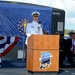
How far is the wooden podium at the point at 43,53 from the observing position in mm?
10812

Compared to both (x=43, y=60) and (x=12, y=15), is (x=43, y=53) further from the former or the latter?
(x=12, y=15)

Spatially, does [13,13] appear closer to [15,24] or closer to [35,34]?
[15,24]

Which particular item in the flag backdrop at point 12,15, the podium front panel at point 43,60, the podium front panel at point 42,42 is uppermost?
the flag backdrop at point 12,15

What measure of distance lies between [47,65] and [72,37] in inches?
118

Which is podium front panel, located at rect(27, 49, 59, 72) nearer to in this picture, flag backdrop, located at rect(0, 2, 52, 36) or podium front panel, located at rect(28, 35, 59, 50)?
podium front panel, located at rect(28, 35, 59, 50)

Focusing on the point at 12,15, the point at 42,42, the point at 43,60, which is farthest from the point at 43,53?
the point at 12,15

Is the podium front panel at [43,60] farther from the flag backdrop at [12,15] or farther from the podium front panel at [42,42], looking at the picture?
the flag backdrop at [12,15]

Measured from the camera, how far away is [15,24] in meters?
19.1

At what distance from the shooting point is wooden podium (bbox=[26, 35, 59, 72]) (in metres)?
10.8

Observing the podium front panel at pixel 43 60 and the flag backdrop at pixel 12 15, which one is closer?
the podium front panel at pixel 43 60

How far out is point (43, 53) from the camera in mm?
11008

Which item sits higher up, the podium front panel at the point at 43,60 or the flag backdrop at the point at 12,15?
the flag backdrop at the point at 12,15

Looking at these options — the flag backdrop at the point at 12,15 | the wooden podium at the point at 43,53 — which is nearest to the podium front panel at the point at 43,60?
the wooden podium at the point at 43,53

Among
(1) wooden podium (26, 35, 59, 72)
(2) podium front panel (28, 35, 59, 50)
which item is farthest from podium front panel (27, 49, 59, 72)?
(2) podium front panel (28, 35, 59, 50)
